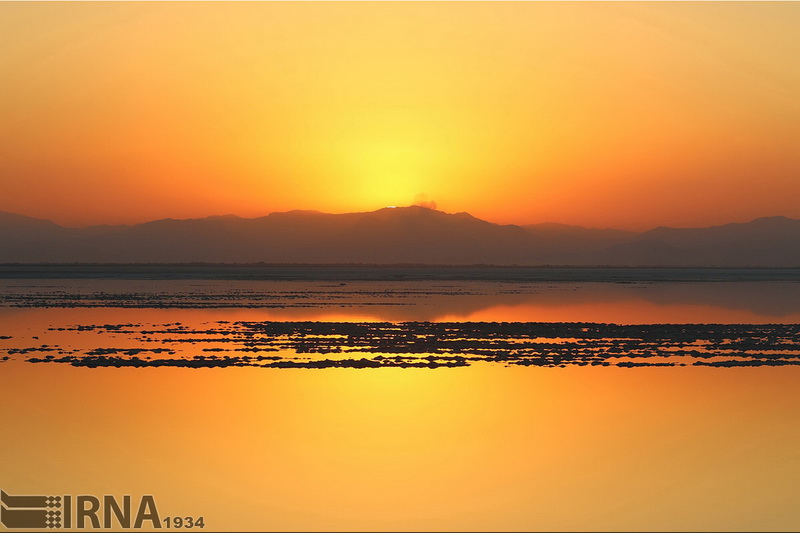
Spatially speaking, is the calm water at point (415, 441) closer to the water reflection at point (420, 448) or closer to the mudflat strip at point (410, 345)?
the water reflection at point (420, 448)

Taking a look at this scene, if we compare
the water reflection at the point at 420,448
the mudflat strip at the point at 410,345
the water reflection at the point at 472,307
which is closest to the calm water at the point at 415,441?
the water reflection at the point at 420,448

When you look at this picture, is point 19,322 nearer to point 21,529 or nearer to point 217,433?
point 217,433

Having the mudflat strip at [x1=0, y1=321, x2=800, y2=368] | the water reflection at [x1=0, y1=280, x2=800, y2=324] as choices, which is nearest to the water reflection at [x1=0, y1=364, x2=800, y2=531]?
the mudflat strip at [x1=0, y1=321, x2=800, y2=368]

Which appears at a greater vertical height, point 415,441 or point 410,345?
point 410,345

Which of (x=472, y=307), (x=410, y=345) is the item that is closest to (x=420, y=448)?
(x=410, y=345)

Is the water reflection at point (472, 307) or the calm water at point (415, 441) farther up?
the water reflection at point (472, 307)

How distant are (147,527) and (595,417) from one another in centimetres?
905

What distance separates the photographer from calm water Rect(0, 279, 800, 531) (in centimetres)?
1091

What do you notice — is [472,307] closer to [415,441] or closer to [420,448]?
[415,441]

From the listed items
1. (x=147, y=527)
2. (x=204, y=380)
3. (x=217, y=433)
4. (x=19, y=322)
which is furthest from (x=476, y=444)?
(x=19, y=322)

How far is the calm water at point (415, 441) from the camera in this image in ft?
35.8

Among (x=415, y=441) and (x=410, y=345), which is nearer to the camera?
(x=415, y=441)

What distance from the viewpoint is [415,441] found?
14.4 m

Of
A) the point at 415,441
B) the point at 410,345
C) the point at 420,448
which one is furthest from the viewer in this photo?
the point at 410,345
